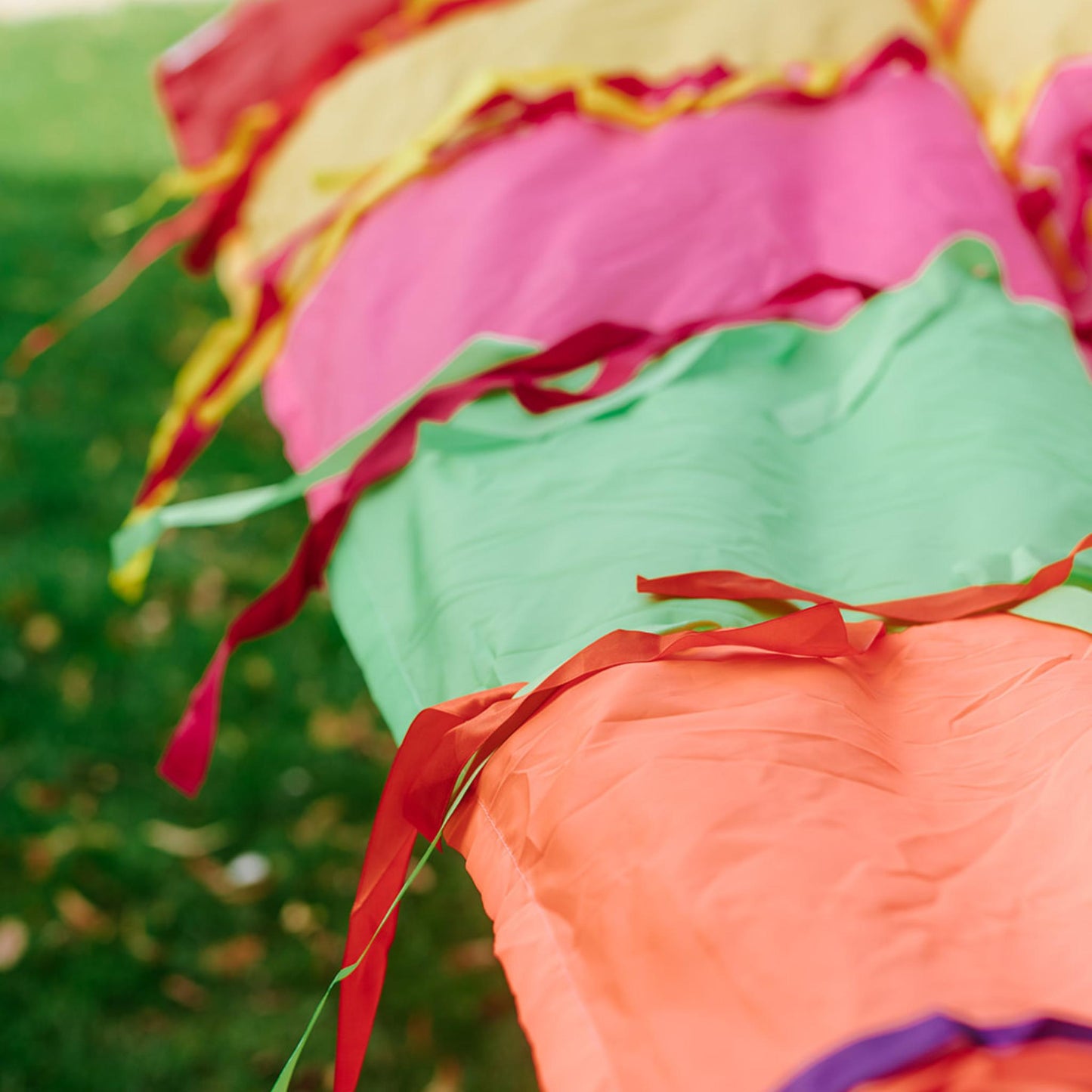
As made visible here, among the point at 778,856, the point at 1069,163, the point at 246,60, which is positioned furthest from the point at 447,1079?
the point at 246,60

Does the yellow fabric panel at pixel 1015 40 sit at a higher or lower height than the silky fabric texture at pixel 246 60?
lower

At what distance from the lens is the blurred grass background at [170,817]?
1.26 m

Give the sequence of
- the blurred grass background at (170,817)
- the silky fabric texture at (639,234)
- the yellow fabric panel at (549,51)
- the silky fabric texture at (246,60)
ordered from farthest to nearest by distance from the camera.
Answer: the silky fabric texture at (246,60) < the yellow fabric panel at (549,51) < the blurred grass background at (170,817) < the silky fabric texture at (639,234)

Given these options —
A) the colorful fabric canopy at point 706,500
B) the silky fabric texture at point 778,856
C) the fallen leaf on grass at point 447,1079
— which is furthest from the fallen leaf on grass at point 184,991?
the silky fabric texture at point 778,856

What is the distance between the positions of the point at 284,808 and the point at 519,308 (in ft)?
2.59

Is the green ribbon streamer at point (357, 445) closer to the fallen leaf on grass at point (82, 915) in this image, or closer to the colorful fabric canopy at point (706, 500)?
the colorful fabric canopy at point (706, 500)

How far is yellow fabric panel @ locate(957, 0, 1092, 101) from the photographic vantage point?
136 centimetres

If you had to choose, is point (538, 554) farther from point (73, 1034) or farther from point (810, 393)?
point (73, 1034)

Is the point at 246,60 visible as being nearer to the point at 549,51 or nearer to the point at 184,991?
the point at 549,51

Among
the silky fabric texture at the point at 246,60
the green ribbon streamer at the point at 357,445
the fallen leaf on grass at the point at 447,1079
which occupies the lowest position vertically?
the fallen leaf on grass at the point at 447,1079

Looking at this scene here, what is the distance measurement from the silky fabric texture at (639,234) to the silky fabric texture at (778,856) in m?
0.53

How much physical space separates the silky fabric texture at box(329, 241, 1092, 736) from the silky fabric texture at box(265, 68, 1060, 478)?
12 cm

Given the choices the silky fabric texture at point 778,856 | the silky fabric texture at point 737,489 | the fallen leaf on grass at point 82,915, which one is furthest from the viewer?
the fallen leaf on grass at point 82,915

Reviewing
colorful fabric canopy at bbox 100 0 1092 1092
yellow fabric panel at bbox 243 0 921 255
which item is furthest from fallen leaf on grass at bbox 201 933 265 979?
yellow fabric panel at bbox 243 0 921 255
